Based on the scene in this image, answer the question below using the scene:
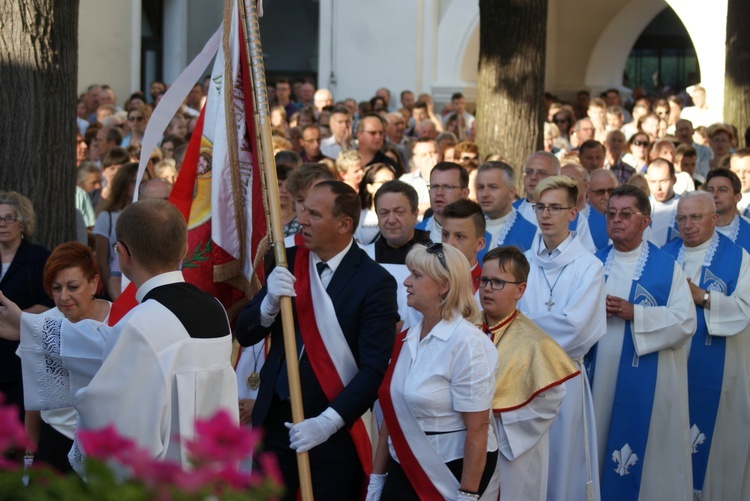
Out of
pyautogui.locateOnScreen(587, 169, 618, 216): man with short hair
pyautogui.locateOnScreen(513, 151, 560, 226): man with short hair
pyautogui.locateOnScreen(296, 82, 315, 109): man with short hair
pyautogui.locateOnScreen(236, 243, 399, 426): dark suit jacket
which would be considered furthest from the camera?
pyautogui.locateOnScreen(296, 82, 315, 109): man with short hair

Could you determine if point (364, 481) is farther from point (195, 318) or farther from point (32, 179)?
point (32, 179)

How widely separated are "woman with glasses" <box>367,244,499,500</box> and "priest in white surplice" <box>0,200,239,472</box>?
857mm

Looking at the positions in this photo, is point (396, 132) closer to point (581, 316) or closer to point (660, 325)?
point (660, 325)

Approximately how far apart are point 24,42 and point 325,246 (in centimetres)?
282

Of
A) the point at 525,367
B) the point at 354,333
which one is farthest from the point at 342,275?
the point at 525,367

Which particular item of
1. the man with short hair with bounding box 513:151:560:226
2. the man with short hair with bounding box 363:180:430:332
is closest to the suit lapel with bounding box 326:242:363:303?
the man with short hair with bounding box 363:180:430:332

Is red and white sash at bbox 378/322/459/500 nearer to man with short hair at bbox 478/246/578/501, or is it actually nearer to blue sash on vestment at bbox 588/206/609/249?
man with short hair at bbox 478/246/578/501

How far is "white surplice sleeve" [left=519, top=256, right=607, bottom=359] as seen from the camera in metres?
6.05

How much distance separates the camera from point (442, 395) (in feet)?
15.0

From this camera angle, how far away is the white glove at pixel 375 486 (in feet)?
15.8

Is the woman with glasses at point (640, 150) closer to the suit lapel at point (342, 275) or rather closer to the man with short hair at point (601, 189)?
the man with short hair at point (601, 189)

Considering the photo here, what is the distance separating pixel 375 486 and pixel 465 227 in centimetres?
170

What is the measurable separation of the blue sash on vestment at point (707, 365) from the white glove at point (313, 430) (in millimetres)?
3363

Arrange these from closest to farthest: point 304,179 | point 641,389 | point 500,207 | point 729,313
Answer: point 304,179
point 641,389
point 729,313
point 500,207
